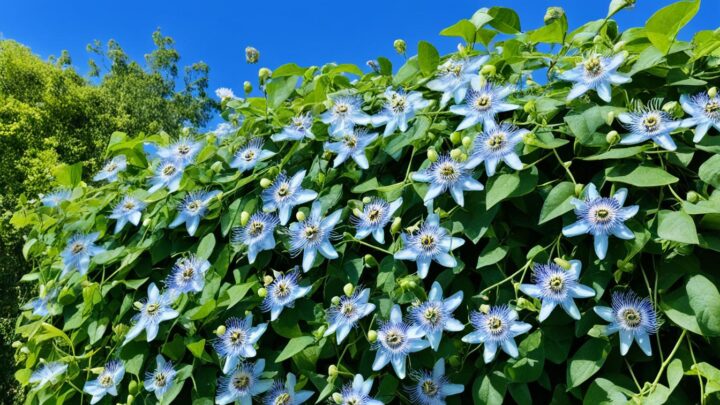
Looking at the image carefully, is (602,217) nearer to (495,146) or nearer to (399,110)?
(495,146)

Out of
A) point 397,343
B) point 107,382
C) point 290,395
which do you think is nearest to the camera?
point 397,343

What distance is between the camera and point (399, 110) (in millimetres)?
1396

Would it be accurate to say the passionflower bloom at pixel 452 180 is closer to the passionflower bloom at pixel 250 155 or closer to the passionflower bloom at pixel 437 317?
the passionflower bloom at pixel 437 317

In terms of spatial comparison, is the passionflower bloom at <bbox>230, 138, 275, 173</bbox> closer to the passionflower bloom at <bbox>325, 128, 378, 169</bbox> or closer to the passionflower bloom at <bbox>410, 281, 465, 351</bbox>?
the passionflower bloom at <bbox>325, 128, 378, 169</bbox>

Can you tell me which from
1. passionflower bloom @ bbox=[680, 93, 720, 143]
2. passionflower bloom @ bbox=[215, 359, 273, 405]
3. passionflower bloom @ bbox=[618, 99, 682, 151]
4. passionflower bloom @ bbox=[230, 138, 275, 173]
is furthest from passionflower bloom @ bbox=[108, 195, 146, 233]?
passionflower bloom @ bbox=[680, 93, 720, 143]

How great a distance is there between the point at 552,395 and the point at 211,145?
3.20ft

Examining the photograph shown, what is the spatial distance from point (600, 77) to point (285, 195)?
26.7 inches

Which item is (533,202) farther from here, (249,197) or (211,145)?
(211,145)

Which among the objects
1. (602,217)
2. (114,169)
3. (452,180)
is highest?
(114,169)

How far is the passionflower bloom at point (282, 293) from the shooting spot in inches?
53.6

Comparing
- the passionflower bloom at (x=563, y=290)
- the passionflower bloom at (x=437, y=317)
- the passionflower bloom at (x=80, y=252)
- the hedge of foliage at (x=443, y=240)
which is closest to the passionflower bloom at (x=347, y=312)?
the hedge of foliage at (x=443, y=240)

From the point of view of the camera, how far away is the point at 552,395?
1266 mm

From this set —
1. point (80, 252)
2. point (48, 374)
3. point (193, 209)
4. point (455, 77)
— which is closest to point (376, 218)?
point (455, 77)

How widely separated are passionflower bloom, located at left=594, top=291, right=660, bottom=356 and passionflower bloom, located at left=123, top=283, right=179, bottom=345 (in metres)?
0.89
